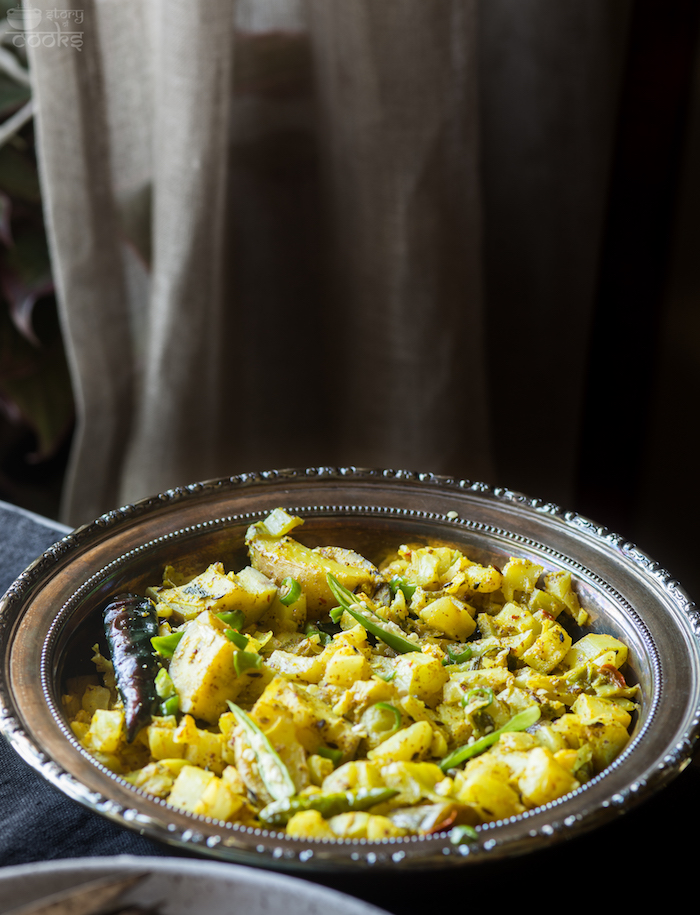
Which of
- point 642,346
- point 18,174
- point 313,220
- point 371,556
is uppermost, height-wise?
point 18,174

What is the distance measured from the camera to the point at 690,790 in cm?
81

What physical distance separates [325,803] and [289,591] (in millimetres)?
303

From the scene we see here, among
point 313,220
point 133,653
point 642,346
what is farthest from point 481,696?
point 642,346

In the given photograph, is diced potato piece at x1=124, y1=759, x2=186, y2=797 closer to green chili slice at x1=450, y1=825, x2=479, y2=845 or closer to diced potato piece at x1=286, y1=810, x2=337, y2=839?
diced potato piece at x1=286, y1=810, x2=337, y2=839

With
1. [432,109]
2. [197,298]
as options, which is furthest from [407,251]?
[197,298]

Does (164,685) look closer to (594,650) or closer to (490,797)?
(490,797)

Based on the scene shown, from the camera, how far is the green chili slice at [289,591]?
3.09 feet

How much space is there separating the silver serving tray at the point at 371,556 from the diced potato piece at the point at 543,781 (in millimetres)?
30

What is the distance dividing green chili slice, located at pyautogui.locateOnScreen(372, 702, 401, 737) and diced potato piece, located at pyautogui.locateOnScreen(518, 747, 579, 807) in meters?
0.12

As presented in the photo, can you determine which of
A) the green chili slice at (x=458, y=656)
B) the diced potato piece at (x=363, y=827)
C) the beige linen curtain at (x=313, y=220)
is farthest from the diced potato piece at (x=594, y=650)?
the beige linen curtain at (x=313, y=220)

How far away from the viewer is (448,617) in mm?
937

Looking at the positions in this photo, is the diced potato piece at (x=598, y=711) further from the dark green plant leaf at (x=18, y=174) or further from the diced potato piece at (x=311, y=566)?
the dark green plant leaf at (x=18, y=174)

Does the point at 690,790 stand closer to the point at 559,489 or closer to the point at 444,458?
the point at 444,458

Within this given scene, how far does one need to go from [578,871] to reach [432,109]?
1677 millimetres
